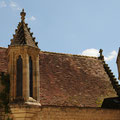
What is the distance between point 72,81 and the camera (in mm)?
17266

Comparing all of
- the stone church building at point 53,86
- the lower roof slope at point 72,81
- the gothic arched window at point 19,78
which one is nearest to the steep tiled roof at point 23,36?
the stone church building at point 53,86

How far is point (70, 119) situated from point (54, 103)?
1195 millimetres

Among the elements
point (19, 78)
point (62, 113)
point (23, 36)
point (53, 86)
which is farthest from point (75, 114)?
point (23, 36)

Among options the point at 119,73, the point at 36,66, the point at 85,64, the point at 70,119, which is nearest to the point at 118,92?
the point at 119,73

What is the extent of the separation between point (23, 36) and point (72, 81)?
4812 millimetres

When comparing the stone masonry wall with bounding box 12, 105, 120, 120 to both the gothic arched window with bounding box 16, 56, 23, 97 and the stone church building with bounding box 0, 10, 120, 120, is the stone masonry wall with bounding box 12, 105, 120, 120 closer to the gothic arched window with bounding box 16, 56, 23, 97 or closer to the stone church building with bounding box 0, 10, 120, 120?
the stone church building with bounding box 0, 10, 120, 120

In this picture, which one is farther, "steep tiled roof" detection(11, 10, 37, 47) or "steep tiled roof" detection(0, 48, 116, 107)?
"steep tiled roof" detection(0, 48, 116, 107)

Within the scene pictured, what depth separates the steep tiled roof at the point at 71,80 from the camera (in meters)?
15.4

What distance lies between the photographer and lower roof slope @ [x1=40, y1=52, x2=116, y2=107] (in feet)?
50.5

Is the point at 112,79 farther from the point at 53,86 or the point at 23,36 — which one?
the point at 23,36

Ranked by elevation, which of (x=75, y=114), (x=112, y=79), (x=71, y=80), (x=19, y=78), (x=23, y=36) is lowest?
(x=75, y=114)

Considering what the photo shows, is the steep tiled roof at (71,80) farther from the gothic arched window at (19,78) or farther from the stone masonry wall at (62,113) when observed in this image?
the gothic arched window at (19,78)

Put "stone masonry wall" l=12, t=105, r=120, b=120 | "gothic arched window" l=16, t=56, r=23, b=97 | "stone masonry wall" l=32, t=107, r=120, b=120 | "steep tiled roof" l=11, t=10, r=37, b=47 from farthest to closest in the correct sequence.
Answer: "steep tiled roof" l=11, t=10, r=37, b=47 < "stone masonry wall" l=32, t=107, r=120, b=120 < "gothic arched window" l=16, t=56, r=23, b=97 < "stone masonry wall" l=12, t=105, r=120, b=120

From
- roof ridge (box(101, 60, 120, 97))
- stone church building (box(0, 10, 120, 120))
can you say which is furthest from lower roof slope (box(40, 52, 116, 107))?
roof ridge (box(101, 60, 120, 97))
